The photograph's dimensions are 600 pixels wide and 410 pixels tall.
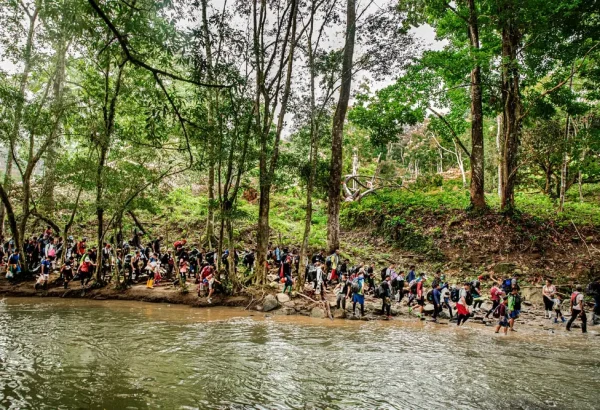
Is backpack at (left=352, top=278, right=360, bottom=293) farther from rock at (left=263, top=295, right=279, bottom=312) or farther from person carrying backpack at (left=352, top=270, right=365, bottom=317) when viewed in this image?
rock at (left=263, top=295, right=279, bottom=312)

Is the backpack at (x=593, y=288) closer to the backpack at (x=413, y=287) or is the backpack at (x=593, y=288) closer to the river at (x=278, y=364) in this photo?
the river at (x=278, y=364)

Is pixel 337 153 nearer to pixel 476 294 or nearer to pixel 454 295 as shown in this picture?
pixel 454 295

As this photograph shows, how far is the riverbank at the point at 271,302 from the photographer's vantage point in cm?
1385

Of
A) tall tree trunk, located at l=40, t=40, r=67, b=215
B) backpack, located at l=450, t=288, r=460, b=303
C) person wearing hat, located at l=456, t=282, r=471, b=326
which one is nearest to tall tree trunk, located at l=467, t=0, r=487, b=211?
backpack, located at l=450, t=288, r=460, b=303

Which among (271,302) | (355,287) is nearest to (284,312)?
(271,302)

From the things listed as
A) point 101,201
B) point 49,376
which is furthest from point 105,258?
point 49,376

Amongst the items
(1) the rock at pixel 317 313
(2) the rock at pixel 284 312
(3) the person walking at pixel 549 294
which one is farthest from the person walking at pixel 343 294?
(3) the person walking at pixel 549 294

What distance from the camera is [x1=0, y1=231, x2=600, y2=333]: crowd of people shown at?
13.2 m

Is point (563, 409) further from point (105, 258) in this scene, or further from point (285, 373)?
point (105, 258)

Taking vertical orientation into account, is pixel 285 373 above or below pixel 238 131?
below

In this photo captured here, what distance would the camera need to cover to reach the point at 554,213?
2020 centimetres

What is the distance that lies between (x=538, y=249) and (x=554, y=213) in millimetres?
3504

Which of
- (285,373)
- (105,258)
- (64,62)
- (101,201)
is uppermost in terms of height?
(64,62)

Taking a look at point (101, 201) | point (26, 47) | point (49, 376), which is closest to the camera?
point (49, 376)
